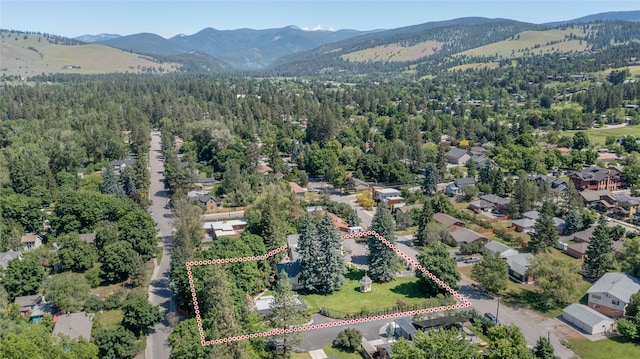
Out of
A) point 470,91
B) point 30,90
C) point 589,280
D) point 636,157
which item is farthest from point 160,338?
point 470,91

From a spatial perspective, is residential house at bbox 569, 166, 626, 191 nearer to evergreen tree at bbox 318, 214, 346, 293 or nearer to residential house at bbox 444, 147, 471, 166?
residential house at bbox 444, 147, 471, 166

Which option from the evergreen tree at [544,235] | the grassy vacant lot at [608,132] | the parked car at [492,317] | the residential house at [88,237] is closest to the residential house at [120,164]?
the residential house at [88,237]

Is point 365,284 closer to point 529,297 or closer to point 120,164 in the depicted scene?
point 529,297

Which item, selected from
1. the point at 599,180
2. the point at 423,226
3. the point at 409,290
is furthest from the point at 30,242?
the point at 599,180

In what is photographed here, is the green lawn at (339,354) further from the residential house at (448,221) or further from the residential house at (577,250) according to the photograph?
the residential house at (577,250)

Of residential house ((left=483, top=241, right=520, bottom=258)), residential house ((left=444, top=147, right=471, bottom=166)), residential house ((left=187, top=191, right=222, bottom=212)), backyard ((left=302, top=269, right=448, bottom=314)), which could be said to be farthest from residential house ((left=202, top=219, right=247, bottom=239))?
residential house ((left=444, top=147, right=471, bottom=166))

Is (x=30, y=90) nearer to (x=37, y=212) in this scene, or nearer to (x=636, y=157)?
(x=37, y=212)
